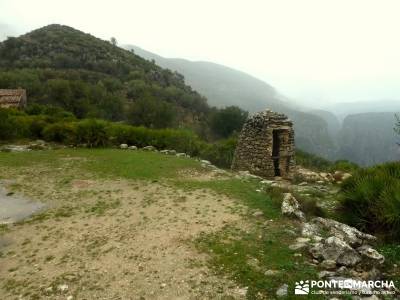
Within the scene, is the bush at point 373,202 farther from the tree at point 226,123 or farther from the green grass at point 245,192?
the tree at point 226,123

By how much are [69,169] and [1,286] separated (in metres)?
7.81

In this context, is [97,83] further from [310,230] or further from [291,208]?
[310,230]

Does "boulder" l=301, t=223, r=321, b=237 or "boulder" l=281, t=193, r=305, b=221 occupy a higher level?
"boulder" l=281, t=193, r=305, b=221

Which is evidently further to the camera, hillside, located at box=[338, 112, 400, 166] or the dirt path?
hillside, located at box=[338, 112, 400, 166]

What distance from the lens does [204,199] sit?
951 centimetres

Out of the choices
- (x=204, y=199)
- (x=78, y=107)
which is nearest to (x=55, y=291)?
(x=204, y=199)

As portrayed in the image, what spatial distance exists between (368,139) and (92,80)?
84080 mm

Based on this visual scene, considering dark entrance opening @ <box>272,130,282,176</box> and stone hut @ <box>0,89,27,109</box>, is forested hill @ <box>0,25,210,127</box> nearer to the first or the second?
stone hut @ <box>0,89,27,109</box>

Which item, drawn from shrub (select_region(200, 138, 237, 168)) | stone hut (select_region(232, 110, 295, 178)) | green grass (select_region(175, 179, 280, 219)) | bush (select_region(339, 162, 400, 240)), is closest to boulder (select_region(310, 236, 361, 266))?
bush (select_region(339, 162, 400, 240))

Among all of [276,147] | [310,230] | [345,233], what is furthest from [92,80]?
[345,233]

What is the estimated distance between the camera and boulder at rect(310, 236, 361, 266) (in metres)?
5.79

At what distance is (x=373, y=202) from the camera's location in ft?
24.3

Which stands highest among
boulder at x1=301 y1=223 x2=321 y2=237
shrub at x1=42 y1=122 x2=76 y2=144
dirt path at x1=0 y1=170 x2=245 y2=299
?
shrub at x1=42 y1=122 x2=76 y2=144

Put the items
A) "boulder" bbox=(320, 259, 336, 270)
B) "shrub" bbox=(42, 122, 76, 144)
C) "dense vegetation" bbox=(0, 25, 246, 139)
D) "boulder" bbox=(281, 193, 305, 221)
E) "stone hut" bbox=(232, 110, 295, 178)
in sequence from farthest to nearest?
"dense vegetation" bbox=(0, 25, 246, 139) < "shrub" bbox=(42, 122, 76, 144) < "stone hut" bbox=(232, 110, 295, 178) < "boulder" bbox=(281, 193, 305, 221) < "boulder" bbox=(320, 259, 336, 270)
